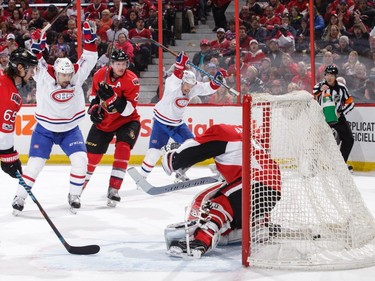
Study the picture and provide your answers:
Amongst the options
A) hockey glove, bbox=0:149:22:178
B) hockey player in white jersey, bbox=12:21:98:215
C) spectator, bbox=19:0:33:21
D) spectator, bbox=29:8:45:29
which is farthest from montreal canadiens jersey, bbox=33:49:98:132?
spectator, bbox=19:0:33:21

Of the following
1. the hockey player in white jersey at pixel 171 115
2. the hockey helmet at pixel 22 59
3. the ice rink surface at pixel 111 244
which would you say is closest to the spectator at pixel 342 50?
the ice rink surface at pixel 111 244

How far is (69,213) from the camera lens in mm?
5918

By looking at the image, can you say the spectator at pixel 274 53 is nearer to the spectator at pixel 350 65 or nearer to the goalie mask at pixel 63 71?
the spectator at pixel 350 65

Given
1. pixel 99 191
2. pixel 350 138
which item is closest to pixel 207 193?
pixel 99 191

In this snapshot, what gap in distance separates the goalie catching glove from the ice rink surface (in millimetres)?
747

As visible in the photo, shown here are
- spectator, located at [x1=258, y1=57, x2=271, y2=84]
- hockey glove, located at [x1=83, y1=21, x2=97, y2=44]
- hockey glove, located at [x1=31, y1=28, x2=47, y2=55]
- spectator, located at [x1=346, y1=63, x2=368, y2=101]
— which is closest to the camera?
hockey glove, located at [x1=31, y1=28, x2=47, y2=55]

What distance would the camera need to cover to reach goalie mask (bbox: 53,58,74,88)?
5.80m

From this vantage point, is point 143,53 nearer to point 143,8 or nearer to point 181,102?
point 143,8

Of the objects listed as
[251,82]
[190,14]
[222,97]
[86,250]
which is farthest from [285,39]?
[86,250]

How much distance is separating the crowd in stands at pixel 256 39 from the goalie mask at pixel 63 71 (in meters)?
3.05

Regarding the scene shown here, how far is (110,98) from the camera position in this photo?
6176 millimetres

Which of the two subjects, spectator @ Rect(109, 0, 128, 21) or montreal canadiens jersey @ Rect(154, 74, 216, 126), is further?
spectator @ Rect(109, 0, 128, 21)

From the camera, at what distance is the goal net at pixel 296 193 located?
4.01 meters

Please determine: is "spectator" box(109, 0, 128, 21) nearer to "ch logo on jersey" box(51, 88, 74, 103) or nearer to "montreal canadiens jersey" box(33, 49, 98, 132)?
"montreal canadiens jersey" box(33, 49, 98, 132)
